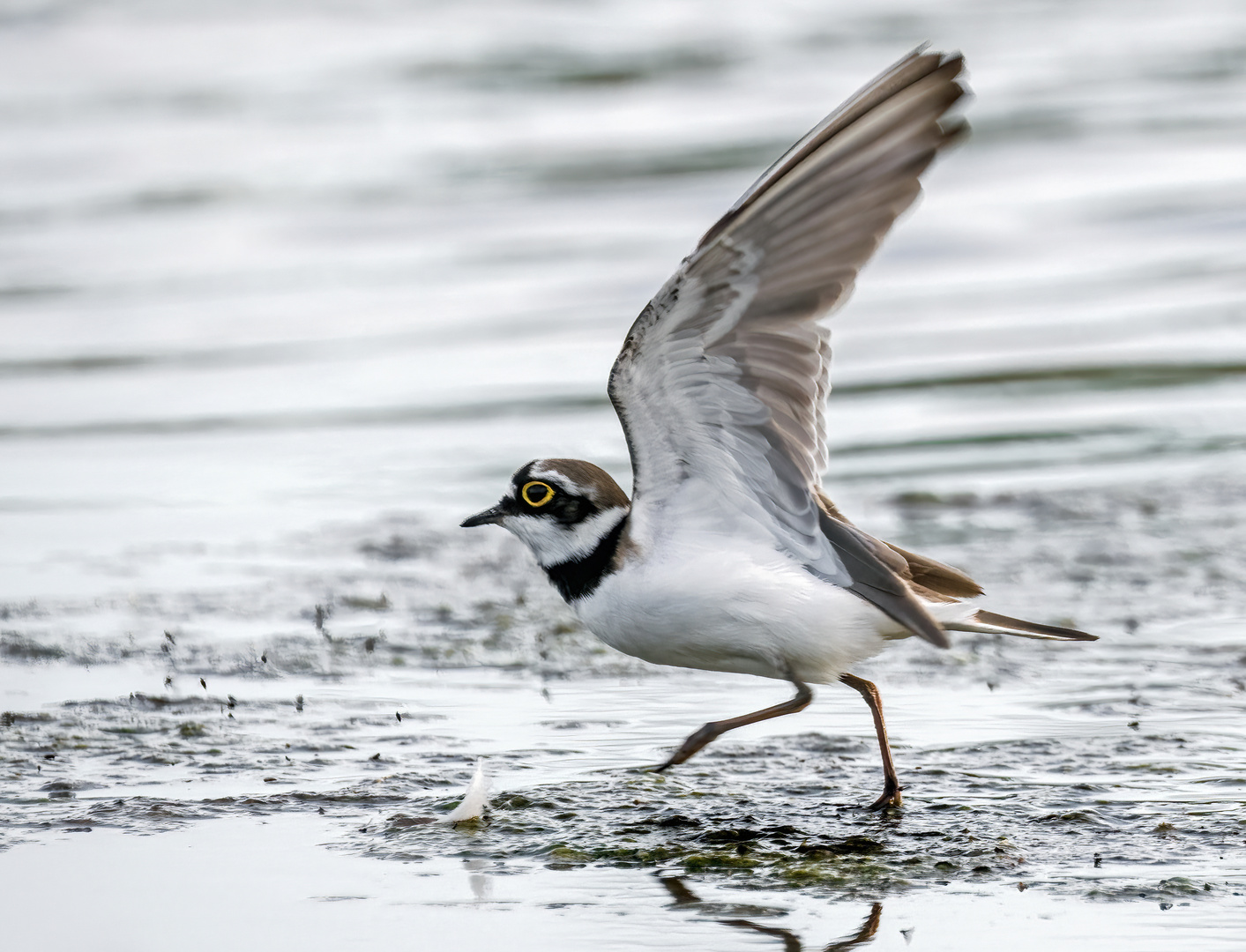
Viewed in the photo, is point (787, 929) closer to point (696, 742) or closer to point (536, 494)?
point (696, 742)

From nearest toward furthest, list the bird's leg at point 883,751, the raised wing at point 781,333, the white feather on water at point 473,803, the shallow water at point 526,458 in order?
the shallow water at point 526,458
the raised wing at point 781,333
the white feather on water at point 473,803
the bird's leg at point 883,751

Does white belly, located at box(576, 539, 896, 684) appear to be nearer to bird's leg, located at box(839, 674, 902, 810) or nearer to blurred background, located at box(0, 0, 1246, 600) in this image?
bird's leg, located at box(839, 674, 902, 810)

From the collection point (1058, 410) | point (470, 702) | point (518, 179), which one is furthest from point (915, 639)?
point (518, 179)

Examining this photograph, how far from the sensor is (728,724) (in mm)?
6438

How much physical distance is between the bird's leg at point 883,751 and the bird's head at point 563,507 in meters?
0.97

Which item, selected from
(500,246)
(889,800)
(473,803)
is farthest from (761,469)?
(500,246)

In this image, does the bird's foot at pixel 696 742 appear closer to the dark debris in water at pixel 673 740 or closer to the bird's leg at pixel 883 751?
the dark debris in water at pixel 673 740

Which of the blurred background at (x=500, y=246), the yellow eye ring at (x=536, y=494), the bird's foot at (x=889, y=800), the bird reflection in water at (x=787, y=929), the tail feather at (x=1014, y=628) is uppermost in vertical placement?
the blurred background at (x=500, y=246)

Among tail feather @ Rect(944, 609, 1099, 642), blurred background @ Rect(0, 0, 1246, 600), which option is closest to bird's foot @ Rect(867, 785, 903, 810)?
tail feather @ Rect(944, 609, 1099, 642)

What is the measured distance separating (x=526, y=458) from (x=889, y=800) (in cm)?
556

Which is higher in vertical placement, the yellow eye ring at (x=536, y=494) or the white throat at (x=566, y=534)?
the yellow eye ring at (x=536, y=494)

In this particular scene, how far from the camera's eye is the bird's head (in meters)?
6.58

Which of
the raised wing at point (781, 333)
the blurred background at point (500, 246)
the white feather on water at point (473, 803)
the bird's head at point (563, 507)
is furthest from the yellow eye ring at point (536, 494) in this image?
the blurred background at point (500, 246)

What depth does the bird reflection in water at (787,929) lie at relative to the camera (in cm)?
503
